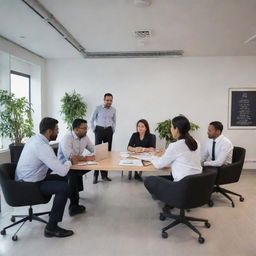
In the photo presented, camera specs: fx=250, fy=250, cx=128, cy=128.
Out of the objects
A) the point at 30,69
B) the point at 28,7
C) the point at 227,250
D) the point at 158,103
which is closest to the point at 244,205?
the point at 227,250

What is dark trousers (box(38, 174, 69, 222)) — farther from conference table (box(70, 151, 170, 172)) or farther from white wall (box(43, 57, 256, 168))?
white wall (box(43, 57, 256, 168))

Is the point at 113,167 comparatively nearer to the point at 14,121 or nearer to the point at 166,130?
the point at 14,121

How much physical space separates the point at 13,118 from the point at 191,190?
369cm

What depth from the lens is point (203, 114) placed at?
20.4 ft

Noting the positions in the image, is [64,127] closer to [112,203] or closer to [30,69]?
[30,69]

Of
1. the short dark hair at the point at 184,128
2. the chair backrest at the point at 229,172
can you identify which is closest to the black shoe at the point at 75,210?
the short dark hair at the point at 184,128

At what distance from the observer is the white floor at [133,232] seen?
2.49 meters

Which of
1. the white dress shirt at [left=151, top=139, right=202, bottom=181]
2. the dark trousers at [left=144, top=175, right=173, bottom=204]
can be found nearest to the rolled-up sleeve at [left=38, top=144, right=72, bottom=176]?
the dark trousers at [left=144, top=175, right=173, bottom=204]

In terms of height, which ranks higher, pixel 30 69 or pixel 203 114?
pixel 30 69

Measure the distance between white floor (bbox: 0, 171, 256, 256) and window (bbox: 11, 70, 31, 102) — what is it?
10.1 feet

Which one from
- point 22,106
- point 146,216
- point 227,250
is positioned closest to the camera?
point 227,250

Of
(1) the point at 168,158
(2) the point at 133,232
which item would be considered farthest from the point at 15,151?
(1) the point at 168,158

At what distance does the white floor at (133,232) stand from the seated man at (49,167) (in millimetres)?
181

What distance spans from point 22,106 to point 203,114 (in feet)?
13.6
